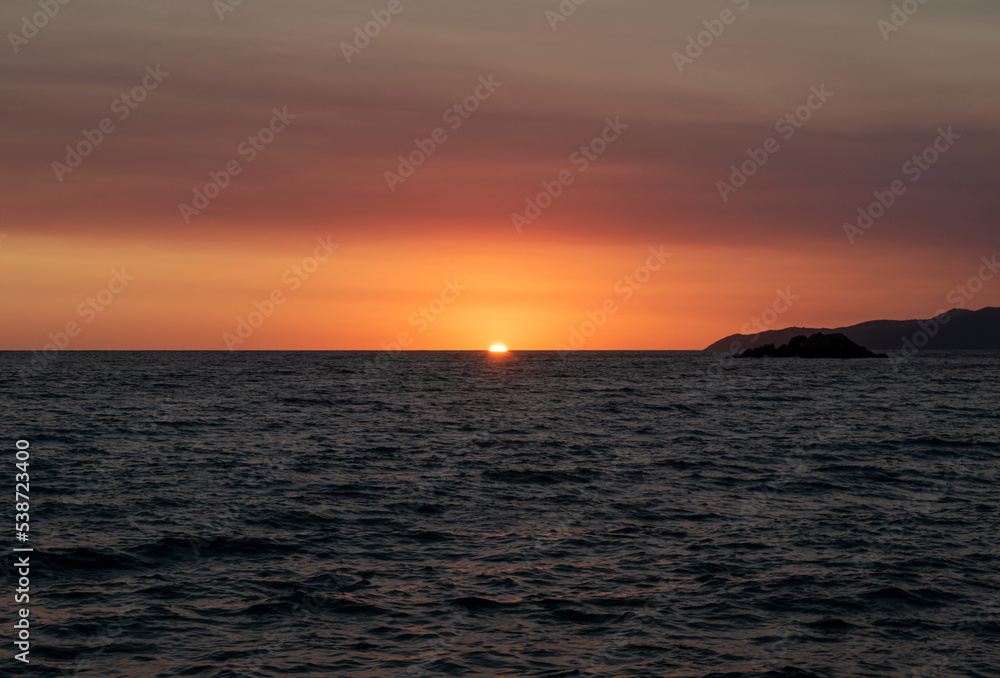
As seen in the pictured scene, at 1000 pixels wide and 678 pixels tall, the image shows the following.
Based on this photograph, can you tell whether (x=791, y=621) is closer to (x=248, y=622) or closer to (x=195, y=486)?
(x=248, y=622)

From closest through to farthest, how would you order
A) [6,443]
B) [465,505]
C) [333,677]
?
1. [333,677]
2. [465,505]
3. [6,443]

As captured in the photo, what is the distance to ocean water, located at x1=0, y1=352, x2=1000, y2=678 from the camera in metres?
15.3

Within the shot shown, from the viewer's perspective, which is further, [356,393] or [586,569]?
[356,393]

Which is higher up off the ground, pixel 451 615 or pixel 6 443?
pixel 6 443

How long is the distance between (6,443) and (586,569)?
3503cm

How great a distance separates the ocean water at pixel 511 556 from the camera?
15.3 m

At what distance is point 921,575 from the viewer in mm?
20062

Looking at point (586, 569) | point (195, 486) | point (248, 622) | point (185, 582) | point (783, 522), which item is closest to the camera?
point (248, 622)

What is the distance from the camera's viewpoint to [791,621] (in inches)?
666

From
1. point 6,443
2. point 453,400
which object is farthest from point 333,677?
point 453,400

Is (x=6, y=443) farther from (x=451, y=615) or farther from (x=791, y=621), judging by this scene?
(x=791, y=621)

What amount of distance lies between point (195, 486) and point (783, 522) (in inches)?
815

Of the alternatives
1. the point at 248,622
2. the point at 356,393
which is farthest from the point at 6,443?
the point at 356,393

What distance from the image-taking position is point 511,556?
21531 millimetres
